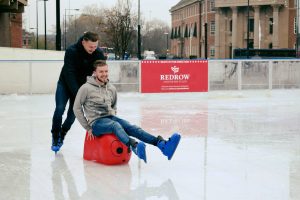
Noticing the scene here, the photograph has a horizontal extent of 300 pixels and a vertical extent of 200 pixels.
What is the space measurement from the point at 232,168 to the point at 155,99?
11832mm

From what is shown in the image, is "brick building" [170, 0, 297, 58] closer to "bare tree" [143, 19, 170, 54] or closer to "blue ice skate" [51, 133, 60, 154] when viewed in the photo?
"bare tree" [143, 19, 170, 54]

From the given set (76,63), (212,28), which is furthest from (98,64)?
(212,28)

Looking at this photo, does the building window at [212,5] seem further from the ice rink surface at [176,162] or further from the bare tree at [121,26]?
the ice rink surface at [176,162]

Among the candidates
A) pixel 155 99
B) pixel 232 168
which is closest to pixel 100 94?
pixel 232 168

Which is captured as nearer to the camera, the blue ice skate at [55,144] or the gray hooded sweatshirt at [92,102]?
the gray hooded sweatshirt at [92,102]

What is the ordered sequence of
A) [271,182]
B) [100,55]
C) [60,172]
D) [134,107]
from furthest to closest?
[134,107], [100,55], [60,172], [271,182]

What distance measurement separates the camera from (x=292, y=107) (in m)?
16.1

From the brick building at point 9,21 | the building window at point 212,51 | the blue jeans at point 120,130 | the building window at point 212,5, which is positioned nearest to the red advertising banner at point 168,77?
the blue jeans at point 120,130

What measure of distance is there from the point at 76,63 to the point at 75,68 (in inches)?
2.9

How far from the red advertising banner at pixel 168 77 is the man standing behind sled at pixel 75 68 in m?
12.3

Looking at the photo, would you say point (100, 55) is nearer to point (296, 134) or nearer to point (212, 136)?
point (212, 136)

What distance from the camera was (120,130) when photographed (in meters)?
7.12

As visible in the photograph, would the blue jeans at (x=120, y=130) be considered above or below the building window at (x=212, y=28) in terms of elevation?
below

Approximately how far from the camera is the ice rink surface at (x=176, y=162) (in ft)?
19.6
